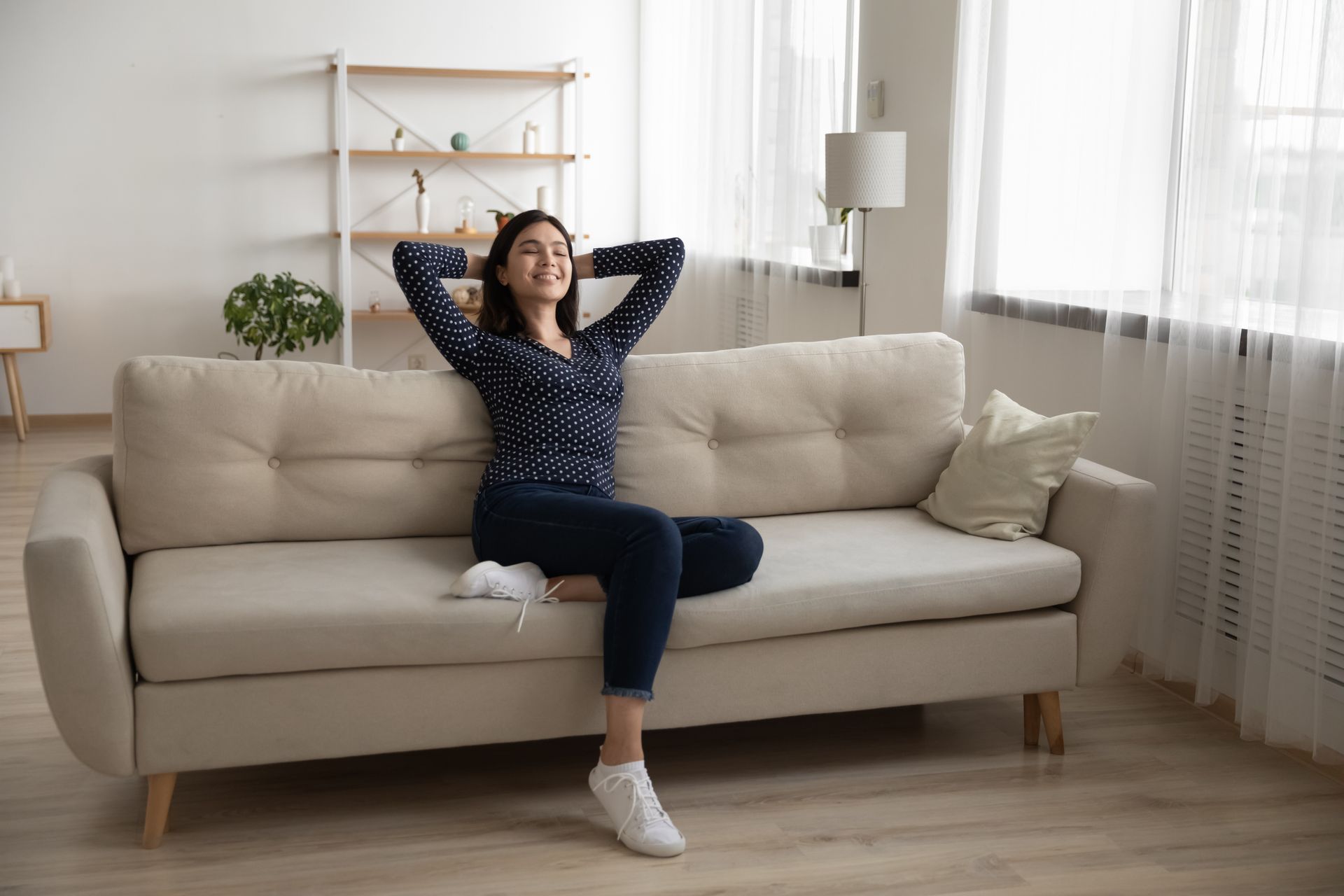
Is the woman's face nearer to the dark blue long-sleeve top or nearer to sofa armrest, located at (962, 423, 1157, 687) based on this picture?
the dark blue long-sleeve top

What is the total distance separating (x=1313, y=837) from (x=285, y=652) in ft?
5.87

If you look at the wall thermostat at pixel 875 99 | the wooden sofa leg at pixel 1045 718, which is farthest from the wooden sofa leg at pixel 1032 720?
the wall thermostat at pixel 875 99

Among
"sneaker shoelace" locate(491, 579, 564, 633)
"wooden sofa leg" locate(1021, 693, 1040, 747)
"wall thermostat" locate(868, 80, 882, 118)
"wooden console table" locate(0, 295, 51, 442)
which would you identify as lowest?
"wooden sofa leg" locate(1021, 693, 1040, 747)

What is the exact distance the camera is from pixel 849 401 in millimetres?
2727

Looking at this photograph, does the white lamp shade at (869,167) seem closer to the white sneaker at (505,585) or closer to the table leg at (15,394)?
the white sneaker at (505,585)

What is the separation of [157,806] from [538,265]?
1.27 meters

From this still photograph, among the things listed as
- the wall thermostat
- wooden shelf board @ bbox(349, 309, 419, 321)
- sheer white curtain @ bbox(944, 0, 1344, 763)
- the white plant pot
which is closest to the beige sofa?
sheer white curtain @ bbox(944, 0, 1344, 763)

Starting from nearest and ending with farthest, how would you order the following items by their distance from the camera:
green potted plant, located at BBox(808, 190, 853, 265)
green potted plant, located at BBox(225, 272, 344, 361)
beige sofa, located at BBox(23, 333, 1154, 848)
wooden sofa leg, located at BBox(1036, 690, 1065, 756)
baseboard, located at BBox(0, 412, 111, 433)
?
beige sofa, located at BBox(23, 333, 1154, 848) < wooden sofa leg, located at BBox(1036, 690, 1065, 756) < green potted plant, located at BBox(808, 190, 853, 265) < green potted plant, located at BBox(225, 272, 344, 361) < baseboard, located at BBox(0, 412, 111, 433)

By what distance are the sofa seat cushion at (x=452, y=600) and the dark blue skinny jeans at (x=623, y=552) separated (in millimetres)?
54

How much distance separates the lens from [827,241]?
4.56 meters

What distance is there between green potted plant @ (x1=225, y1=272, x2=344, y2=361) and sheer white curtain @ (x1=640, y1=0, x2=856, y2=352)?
168 cm

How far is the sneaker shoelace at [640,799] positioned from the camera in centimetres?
205

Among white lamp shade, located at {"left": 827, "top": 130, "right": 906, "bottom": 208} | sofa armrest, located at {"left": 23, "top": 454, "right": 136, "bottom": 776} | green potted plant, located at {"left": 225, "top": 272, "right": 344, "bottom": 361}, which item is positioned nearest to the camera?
sofa armrest, located at {"left": 23, "top": 454, "right": 136, "bottom": 776}

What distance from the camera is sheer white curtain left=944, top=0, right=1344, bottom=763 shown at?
7.71 ft
